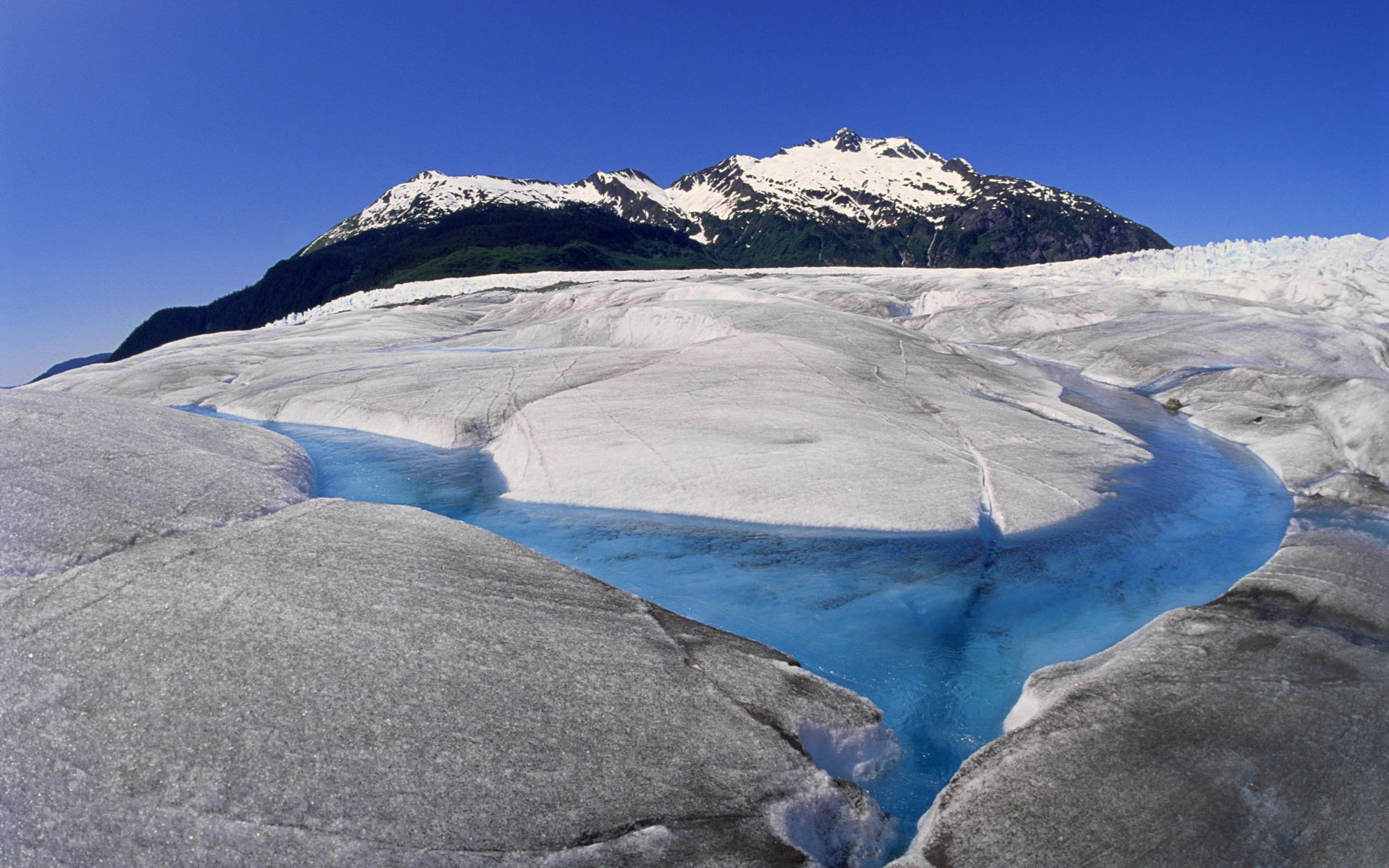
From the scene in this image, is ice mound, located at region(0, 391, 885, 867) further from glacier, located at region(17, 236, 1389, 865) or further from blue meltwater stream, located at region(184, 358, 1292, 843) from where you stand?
blue meltwater stream, located at region(184, 358, 1292, 843)

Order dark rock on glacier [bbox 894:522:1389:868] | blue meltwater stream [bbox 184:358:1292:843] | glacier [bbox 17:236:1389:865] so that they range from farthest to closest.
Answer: blue meltwater stream [bbox 184:358:1292:843]
glacier [bbox 17:236:1389:865]
dark rock on glacier [bbox 894:522:1389:868]

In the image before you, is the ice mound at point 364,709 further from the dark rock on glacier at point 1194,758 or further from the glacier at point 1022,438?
the dark rock on glacier at point 1194,758

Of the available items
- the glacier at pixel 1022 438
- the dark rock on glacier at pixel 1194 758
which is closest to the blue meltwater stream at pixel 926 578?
the glacier at pixel 1022 438

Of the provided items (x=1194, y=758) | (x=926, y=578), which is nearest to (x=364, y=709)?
(x=1194, y=758)

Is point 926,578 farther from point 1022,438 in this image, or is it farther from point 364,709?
point 364,709

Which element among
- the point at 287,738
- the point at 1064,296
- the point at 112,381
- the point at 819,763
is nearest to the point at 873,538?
the point at 819,763

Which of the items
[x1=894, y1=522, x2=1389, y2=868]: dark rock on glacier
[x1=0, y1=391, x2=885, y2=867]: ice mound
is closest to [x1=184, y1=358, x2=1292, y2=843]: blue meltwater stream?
[x1=894, y1=522, x2=1389, y2=868]: dark rock on glacier
